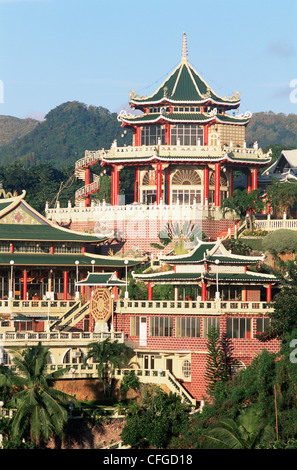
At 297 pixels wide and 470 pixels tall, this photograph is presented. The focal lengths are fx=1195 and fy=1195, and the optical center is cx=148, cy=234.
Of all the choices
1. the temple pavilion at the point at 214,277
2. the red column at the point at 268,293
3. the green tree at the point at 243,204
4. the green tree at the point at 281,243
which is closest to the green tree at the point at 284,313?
the red column at the point at 268,293

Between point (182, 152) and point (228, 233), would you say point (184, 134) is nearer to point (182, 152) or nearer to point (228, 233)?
point (182, 152)

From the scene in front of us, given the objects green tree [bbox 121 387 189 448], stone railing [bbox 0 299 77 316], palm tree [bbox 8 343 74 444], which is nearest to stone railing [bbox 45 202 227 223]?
stone railing [bbox 0 299 77 316]

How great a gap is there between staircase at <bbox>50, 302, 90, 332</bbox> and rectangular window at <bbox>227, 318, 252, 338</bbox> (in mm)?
12335

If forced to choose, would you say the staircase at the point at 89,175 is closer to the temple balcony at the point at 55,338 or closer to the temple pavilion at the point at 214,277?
the temple pavilion at the point at 214,277

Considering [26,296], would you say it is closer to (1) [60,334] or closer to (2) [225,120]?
(1) [60,334]

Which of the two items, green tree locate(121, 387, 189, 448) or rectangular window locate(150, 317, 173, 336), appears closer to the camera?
green tree locate(121, 387, 189, 448)

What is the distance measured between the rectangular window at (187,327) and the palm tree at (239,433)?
36.7 ft

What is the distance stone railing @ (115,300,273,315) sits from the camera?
78.8 m

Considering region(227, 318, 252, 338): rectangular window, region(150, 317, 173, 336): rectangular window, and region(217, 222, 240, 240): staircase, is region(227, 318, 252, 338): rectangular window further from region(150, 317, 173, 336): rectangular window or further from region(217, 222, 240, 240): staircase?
region(217, 222, 240, 240): staircase

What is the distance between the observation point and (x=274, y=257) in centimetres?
9550

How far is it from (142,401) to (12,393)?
823 cm

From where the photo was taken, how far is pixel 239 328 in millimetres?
78688

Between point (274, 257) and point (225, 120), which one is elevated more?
point (225, 120)
